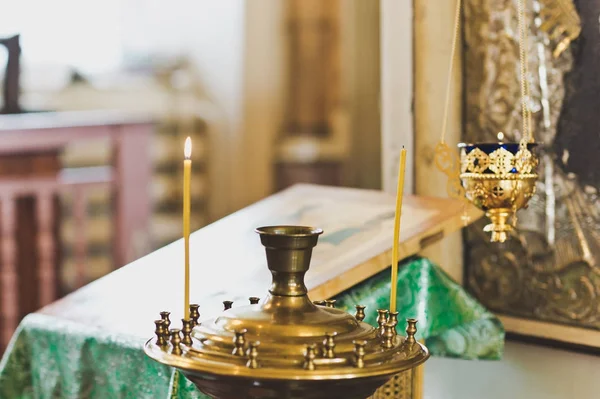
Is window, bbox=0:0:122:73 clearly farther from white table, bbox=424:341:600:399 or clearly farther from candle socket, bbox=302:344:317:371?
candle socket, bbox=302:344:317:371

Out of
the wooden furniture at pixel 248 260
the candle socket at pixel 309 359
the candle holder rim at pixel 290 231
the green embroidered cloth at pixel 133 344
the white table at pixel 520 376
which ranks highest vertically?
the candle holder rim at pixel 290 231

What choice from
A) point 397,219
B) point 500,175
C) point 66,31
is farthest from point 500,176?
point 66,31

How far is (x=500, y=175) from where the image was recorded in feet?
5.27

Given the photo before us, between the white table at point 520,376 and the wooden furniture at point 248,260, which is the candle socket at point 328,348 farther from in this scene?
the white table at point 520,376

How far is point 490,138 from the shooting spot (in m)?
2.37

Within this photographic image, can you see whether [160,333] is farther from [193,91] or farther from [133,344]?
[193,91]

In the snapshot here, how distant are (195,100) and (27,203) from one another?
5.72 ft

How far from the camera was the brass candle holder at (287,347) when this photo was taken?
1.10 meters

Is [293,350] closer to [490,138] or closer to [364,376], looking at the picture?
[364,376]

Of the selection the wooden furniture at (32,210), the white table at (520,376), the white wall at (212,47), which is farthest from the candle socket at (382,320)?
the white wall at (212,47)

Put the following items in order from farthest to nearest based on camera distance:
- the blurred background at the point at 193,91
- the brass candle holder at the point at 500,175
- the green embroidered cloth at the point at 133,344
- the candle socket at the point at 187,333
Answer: the blurred background at the point at 193,91 → the green embroidered cloth at the point at 133,344 → the brass candle holder at the point at 500,175 → the candle socket at the point at 187,333

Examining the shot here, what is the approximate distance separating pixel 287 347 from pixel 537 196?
128 centimetres

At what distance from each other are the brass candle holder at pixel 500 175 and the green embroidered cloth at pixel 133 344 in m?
0.35

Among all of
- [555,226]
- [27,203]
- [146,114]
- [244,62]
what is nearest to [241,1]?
[244,62]
